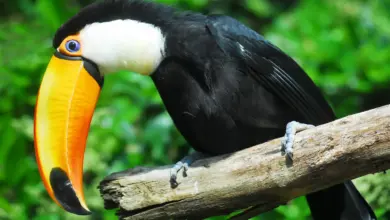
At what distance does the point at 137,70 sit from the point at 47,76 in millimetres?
412

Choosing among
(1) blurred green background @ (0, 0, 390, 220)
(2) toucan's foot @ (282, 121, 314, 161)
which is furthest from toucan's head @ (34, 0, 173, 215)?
(1) blurred green background @ (0, 0, 390, 220)

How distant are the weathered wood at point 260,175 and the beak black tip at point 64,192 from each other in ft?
0.44

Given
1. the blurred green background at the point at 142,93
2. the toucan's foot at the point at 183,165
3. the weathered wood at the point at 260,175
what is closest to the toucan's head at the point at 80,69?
the weathered wood at the point at 260,175

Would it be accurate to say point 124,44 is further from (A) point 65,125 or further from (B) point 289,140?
(B) point 289,140

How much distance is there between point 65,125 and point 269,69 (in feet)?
3.30

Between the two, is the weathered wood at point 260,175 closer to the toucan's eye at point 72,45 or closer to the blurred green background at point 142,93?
the toucan's eye at point 72,45

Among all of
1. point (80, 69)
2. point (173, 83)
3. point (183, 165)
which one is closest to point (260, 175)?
point (183, 165)

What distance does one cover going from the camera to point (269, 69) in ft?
11.4

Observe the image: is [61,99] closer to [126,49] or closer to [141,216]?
[126,49]

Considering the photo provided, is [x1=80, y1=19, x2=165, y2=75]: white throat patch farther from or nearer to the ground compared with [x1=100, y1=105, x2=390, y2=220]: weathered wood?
farther from the ground

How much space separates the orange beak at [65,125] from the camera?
3.13m

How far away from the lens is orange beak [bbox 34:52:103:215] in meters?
3.13

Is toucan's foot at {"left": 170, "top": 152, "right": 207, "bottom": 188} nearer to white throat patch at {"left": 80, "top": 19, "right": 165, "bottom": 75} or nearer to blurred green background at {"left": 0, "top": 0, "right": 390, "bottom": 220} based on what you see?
white throat patch at {"left": 80, "top": 19, "right": 165, "bottom": 75}

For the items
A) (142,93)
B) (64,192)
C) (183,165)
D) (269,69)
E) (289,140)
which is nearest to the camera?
(289,140)
